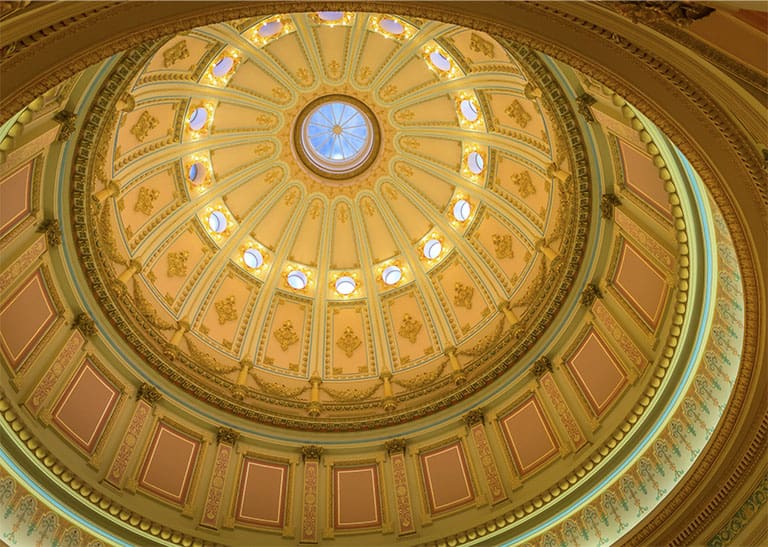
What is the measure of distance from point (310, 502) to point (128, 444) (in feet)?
19.0

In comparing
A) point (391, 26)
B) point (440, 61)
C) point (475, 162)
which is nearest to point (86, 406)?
point (391, 26)

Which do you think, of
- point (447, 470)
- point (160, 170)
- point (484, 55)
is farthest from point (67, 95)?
point (447, 470)

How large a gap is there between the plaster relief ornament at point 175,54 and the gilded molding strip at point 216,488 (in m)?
12.1

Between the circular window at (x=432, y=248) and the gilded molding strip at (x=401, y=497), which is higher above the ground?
the circular window at (x=432, y=248)

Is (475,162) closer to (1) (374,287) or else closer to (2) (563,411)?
(1) (374,287)

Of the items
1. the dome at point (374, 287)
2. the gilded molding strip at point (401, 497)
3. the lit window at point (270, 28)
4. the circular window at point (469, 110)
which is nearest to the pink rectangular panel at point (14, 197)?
the dome at point (374, 287)

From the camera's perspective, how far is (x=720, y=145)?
10547 millimetres

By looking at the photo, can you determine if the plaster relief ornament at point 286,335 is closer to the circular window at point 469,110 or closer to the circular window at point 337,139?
the circular window at point 337,139

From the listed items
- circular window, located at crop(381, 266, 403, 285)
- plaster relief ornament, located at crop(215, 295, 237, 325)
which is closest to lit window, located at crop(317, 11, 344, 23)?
circular window, located at crop(381, 266, 403, 285)

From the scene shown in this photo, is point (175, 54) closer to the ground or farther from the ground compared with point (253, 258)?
closer to the ground

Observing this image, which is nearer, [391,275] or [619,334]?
[619,334]

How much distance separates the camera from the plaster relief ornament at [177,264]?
23.9 metres

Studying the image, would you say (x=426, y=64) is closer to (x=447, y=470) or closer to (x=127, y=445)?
(x=447, y=470)

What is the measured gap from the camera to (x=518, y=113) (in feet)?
72.8
